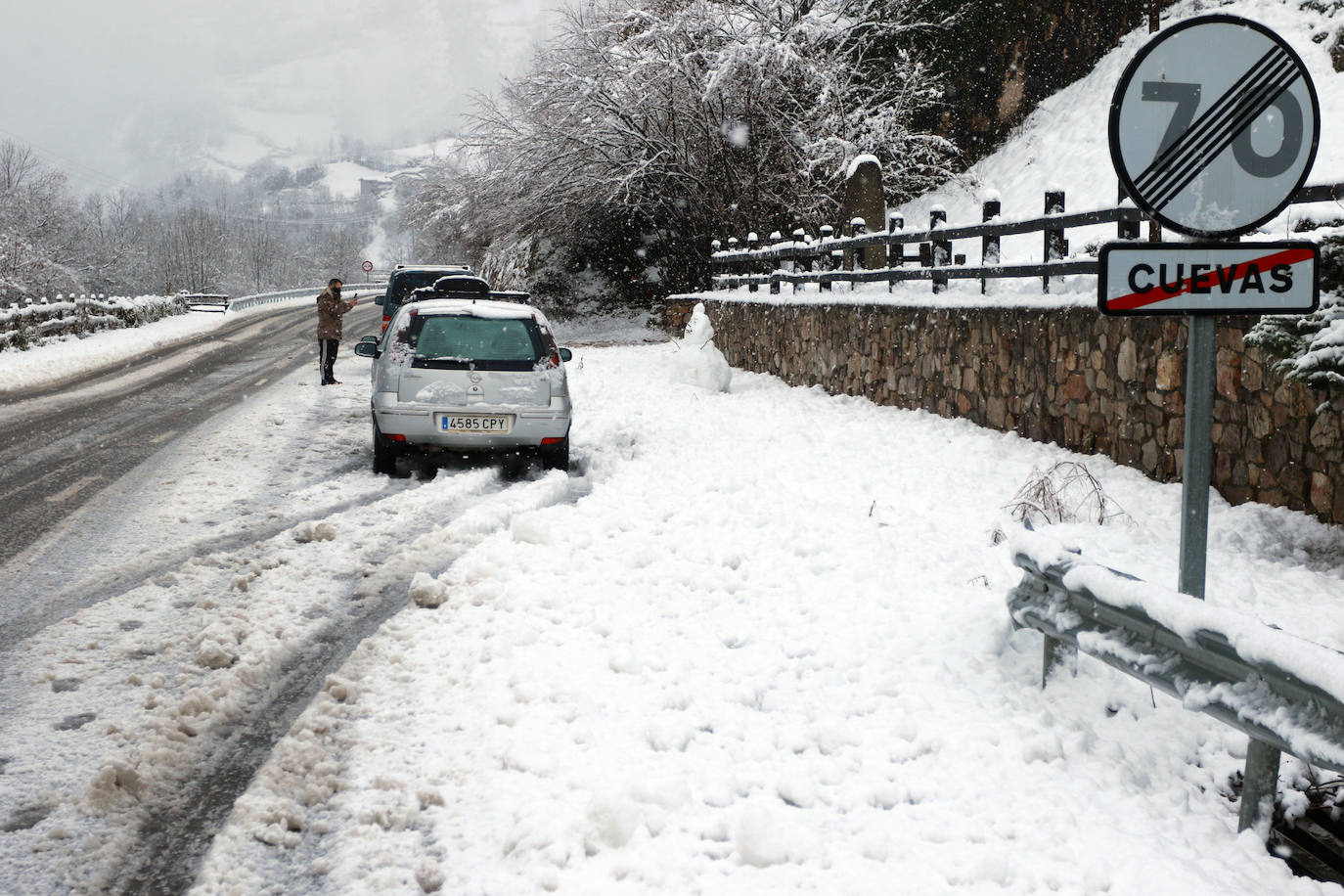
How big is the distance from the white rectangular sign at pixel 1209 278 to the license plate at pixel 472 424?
6027 millimetres

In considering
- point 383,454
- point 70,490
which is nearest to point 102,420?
point 70,490

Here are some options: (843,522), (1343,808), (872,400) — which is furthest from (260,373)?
(1343,808)

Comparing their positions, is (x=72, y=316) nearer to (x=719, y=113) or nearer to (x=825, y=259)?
(x=719, y=113)

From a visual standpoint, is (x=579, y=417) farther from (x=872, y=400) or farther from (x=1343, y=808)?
(x=1343, y=808)

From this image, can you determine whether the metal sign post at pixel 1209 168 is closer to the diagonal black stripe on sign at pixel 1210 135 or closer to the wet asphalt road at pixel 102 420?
the diagonal black stripe on sign at pixel 1210 135

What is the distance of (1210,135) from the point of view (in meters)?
3.12

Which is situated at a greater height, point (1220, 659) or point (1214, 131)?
point (1214, 131)

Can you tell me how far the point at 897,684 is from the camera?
13.5ft

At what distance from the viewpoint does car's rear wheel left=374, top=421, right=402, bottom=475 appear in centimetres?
850

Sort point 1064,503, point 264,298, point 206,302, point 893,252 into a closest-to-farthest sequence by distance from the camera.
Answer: point 1064,503 < point 893,252 < point 206,302 < point 264,298

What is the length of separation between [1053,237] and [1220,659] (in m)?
5.99

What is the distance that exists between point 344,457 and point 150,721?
6.02 metres

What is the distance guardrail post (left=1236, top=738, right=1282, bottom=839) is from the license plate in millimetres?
6494

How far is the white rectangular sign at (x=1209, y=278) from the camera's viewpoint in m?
3.07
